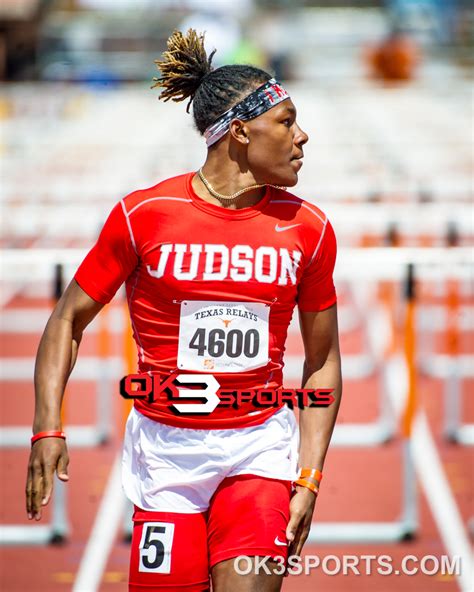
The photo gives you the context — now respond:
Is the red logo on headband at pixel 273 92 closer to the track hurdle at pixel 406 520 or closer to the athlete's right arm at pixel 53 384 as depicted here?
the athlete's right arm at pixel 53 384

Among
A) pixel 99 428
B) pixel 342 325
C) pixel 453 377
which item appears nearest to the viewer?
pixel 453 377

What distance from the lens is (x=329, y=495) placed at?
23.8 feet

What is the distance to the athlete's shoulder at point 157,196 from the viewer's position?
133 inches

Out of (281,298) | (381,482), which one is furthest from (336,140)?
(281,298)

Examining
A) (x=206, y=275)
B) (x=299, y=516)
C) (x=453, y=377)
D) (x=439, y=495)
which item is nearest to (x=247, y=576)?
(x=299, y=516)

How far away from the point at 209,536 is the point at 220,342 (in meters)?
0.52

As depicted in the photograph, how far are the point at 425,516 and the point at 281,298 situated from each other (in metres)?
3.77

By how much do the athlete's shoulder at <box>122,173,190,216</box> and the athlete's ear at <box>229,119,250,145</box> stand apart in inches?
7.5

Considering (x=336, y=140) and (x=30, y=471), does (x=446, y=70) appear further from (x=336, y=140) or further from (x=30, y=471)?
(x=30, y=471)

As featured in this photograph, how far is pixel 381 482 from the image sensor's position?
7.54 metres

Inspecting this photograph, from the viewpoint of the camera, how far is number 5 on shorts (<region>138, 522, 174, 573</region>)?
10.9 ft

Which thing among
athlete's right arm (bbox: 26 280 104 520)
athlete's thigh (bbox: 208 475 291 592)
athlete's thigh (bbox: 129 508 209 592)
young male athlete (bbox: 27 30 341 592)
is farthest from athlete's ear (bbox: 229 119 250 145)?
athlete's thigh (bbox: 129 508 209 592)

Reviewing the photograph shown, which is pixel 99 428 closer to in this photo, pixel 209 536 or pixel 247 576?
pixel 209 536
